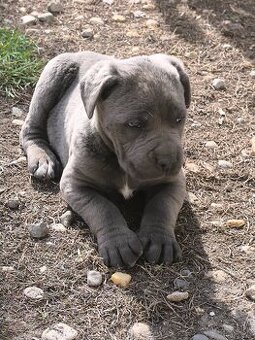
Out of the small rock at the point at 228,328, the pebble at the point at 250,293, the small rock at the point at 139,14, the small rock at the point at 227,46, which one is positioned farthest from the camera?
the small rock at the point at 139,14

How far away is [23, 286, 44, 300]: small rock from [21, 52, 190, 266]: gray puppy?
492mm

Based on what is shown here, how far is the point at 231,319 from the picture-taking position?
4.32 metres

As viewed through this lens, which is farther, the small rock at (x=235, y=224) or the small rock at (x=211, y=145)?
the small rock at (x=211, y=145)

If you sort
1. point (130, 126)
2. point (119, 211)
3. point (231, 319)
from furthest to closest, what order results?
point (119, 211)
point (130, 126)
point (231, 319)

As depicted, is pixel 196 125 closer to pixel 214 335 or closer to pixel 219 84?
pixel 219 84

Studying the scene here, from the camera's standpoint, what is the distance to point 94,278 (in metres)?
4.56

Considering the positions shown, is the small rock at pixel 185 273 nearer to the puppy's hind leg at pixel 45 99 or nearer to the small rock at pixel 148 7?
the puppy's hind leg at pixel 45 99

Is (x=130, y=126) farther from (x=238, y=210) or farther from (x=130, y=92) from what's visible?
(x=238, y=210)

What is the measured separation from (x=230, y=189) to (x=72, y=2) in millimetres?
4086

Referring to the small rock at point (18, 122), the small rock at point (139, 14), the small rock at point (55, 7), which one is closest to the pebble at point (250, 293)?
the small rock at point (18, 122)

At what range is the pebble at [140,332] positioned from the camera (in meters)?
4.13

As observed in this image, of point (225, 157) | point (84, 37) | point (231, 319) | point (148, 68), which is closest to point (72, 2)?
point (84, 37)

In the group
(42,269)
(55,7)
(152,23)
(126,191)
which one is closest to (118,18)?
(152,23)

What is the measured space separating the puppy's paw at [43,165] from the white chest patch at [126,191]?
0.71 meters
